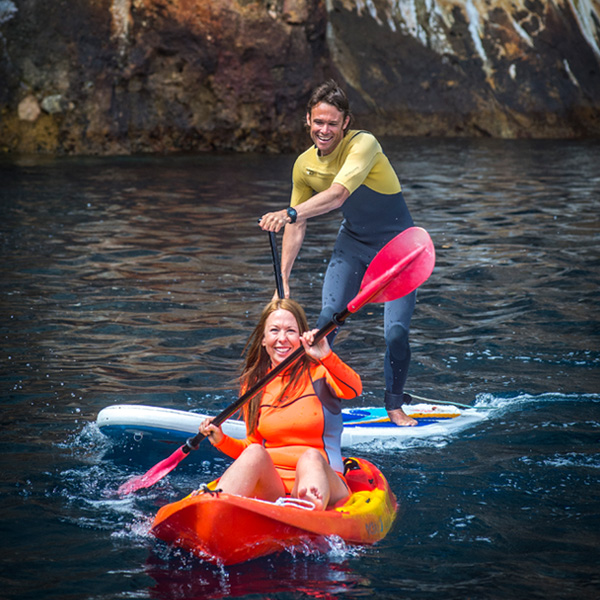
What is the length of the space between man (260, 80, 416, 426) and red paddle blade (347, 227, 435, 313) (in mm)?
469

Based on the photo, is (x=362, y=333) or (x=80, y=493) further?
(x=362, y=333)

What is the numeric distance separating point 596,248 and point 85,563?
23.0 ft

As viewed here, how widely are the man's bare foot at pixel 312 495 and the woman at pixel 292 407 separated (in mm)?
88

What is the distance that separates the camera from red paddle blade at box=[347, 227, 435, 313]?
354 cm

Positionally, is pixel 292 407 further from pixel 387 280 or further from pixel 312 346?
pixel 387 280

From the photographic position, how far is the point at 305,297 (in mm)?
7004

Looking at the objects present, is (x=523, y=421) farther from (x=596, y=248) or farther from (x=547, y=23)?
(x=547, y=23)

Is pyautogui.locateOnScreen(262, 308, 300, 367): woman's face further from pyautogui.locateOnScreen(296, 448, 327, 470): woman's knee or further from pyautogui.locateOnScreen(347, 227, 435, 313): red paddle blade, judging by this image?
pyautogui.locateOnScreen(296, 448, 327, 470): woman's knee

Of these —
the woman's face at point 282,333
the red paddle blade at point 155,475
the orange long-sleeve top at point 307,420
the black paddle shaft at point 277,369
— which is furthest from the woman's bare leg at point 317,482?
the red paddle blade at point 155,475

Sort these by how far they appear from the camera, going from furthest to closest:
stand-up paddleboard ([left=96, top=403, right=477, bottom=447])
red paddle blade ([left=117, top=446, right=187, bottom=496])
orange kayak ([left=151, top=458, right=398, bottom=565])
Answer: stand-up paddleboard ([left=96, top=403, right=477, bottom=447]) < red paddle blade ([left=117, top=446, right=187, bottom=496]) < orange kayak ([left=151, top=458, right=398, bottom=565])

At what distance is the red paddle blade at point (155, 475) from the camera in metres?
3.66

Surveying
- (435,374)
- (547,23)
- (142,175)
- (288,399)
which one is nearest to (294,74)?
(142,175)

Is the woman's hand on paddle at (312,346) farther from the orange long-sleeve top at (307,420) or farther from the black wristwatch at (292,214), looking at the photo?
the black wristwatch at (292,214)

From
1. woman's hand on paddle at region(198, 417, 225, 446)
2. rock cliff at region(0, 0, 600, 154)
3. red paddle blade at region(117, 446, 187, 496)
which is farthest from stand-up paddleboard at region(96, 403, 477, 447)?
rock cliff at region(0, 0, 600, 154)
